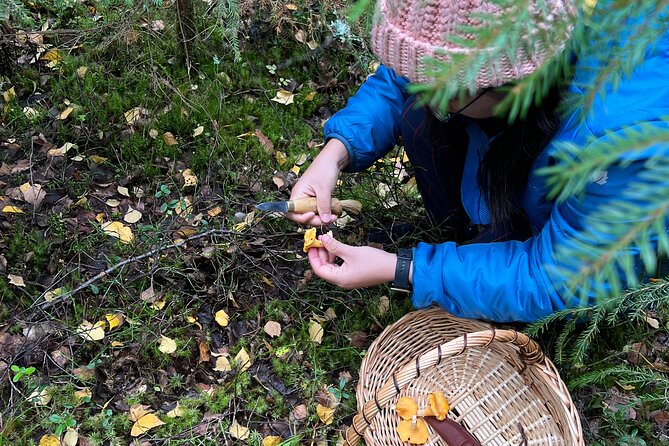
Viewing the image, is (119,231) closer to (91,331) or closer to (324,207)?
(91,331)

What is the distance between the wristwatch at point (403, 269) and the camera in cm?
Result: 150

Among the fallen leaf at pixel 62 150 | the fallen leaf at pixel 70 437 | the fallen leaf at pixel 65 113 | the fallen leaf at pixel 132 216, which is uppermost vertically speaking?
the fallen leaf at pixel 65 113

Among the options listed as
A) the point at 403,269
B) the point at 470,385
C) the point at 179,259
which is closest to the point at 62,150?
the point at 179,259

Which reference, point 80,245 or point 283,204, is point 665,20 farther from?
point 80,245

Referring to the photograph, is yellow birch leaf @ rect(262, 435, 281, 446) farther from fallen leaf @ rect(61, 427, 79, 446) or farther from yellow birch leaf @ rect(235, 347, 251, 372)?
fallen leaf @ rect(61, 427, 79, 446)

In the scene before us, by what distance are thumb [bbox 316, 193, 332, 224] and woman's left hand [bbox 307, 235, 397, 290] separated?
0.12 meters

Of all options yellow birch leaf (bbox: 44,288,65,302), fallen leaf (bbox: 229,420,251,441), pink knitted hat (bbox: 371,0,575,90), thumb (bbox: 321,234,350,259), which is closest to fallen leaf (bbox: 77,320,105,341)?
yellow birch leaf (bbox: 44,288,65,302)

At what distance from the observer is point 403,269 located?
58.9 inches

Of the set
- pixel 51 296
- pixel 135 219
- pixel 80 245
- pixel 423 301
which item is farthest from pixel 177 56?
pixel 423 301

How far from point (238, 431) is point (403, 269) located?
65 cm

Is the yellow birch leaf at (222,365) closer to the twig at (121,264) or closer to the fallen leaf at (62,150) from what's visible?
the twig at (121,264)

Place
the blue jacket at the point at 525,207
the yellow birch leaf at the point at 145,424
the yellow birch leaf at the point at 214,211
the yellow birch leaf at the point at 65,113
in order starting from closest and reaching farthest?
the blue jacket at the point at 525,207, the yellow birch leaf at the point at 145,424, the yellow birch leaf at the point at 214,211, the yellow birch leaf at the point at 65,113

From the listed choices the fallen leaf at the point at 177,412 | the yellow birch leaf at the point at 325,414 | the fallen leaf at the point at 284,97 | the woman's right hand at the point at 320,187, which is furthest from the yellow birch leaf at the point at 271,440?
the fallen leaf at the point at 284,97

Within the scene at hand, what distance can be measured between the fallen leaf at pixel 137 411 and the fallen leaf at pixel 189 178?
0.81m
